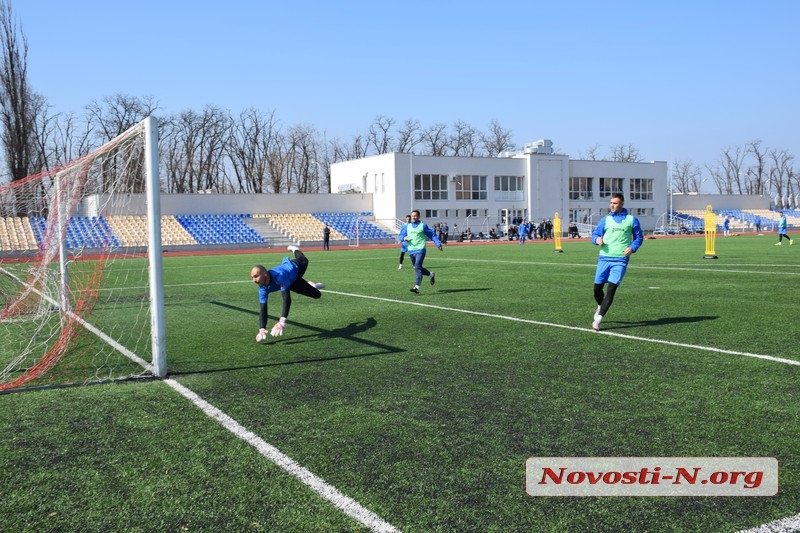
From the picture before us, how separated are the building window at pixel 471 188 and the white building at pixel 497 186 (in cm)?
9

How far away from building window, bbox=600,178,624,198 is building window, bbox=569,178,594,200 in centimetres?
154

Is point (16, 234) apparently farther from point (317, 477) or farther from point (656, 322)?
point (317, 477)

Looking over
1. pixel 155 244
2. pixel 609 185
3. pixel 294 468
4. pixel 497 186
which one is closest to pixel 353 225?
pixel 497 186

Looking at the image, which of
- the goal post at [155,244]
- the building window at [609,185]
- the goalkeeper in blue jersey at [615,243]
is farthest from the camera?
the building window at [609,185]

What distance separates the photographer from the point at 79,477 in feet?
14.0

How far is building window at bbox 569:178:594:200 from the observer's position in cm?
6612

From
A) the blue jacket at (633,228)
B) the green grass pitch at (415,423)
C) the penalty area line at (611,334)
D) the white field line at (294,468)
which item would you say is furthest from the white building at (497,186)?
the white field line at (294,468)

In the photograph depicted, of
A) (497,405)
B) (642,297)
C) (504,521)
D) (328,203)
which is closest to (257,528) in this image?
(504,521)

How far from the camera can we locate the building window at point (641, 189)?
69.6 metres

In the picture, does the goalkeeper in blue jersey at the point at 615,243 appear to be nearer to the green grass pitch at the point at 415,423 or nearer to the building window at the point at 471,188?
the green grass pitch at the point at 415,423

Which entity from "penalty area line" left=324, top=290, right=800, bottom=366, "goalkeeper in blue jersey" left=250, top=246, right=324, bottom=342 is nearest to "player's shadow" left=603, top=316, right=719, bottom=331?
"penalty area line" left=324, top=290, right=800, bottom=366

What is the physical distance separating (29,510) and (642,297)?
11838 millimetres

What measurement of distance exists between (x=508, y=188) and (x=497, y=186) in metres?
1.19

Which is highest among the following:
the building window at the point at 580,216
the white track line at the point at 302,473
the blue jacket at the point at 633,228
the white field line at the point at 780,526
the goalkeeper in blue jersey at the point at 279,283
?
the building window at the point at 580,216
